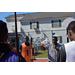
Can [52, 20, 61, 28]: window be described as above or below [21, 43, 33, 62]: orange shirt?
above

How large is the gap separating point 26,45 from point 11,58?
299 cm

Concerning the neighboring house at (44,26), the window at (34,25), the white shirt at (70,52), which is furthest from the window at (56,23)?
the white shirt at (70,52)

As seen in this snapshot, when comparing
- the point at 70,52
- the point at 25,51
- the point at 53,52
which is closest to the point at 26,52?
the point at 25,51

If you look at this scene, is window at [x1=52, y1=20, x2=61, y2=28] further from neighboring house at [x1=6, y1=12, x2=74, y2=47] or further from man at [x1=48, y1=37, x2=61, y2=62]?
man at [x1=48, y1=37, x2=61, y2=62]

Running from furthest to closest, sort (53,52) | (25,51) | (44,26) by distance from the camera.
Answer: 1. (44,26)
2. (25,51)
3. (53,52)

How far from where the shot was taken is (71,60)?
143 cm

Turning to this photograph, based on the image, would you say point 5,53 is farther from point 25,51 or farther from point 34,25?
point 34,25

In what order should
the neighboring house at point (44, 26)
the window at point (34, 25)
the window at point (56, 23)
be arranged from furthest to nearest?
the window at point (34, 25), the window at point (56, 23), the neighboring house at point (44, 26)

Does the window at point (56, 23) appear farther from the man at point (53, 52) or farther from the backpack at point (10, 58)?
the backpack at point (10, 58)

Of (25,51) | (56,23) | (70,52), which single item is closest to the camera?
(70,52)

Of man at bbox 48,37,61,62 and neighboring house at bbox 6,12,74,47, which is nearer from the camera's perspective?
man at bbox 48,37,61,62

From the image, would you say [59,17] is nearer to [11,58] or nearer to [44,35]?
[44,35]

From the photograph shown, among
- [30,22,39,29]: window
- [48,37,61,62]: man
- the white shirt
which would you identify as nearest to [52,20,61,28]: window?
[30,22,39,29]: window

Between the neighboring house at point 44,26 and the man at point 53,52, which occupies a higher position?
the neighboring house at point 44,26
